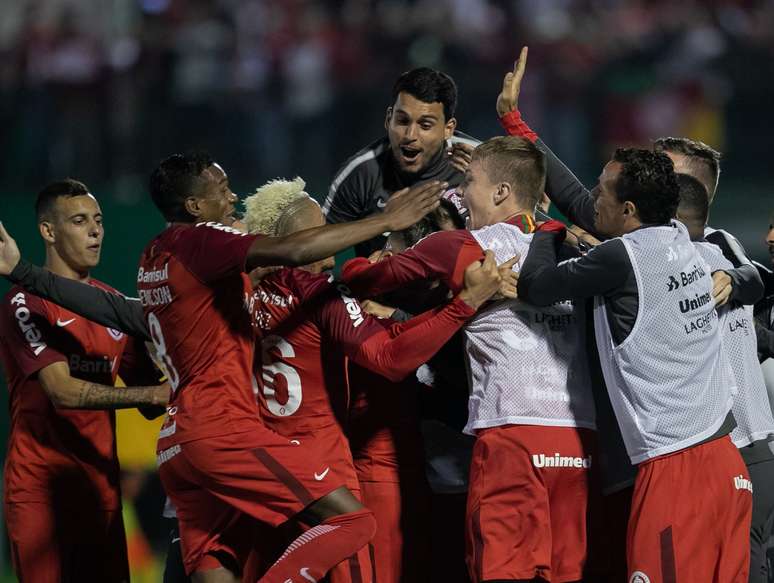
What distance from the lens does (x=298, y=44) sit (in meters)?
14.5

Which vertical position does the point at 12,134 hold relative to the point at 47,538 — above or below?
above

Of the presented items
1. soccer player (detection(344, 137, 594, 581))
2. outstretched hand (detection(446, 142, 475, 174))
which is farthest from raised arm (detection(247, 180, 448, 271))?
outstretched hand (detection(446, 142, 475, 174))

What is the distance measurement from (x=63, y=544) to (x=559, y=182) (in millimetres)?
3256

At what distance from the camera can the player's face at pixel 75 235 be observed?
23.9 feet

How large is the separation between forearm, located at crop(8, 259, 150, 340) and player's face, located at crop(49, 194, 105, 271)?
0.66m

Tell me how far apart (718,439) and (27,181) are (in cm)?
904

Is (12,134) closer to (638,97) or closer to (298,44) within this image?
(298,44)

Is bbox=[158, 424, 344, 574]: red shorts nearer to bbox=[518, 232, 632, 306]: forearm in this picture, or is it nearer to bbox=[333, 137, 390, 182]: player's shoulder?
bbox=[518, 232, 632, 306]: forearm

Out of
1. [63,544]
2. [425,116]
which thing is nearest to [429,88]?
[425,116]

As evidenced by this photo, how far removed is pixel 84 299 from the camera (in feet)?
21.6

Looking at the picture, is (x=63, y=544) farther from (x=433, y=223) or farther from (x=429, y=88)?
(x=429, y=88)

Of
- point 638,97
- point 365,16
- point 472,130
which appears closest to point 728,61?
point 638,97

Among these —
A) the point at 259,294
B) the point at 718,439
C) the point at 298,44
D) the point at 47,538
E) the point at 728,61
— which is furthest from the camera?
the point at 298,44

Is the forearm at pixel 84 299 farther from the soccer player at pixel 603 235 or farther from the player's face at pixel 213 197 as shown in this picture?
the soccer player at pixel 603 235
